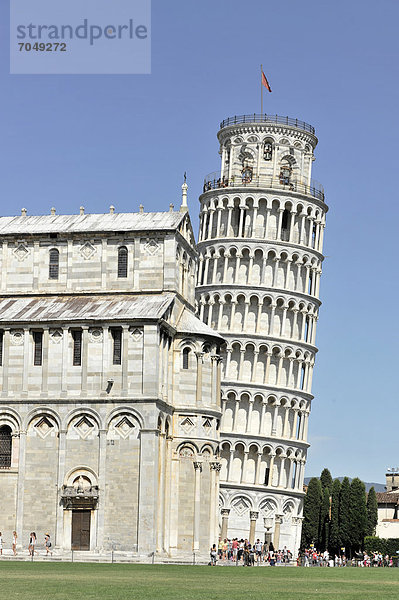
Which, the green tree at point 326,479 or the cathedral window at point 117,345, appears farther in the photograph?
the green tree at point 326,479

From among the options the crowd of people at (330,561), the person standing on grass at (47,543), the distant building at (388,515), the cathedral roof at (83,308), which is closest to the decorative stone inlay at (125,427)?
the cathedral roof at (83,308)

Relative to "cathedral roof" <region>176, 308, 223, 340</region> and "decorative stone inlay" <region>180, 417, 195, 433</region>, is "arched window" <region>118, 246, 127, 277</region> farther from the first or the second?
"decorative stone inlay" <region>180, 417, 195, 433</region>

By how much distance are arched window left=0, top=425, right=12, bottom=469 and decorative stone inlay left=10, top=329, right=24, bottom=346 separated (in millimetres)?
5223

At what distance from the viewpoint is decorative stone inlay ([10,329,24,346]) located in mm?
73188

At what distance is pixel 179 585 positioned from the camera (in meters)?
41.2

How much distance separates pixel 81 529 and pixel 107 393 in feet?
27.1

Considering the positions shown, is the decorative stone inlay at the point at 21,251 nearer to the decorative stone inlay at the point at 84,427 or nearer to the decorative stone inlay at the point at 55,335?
the decorative stone inlay at the point at 55,335

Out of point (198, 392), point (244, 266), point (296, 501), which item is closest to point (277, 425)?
point (296, 501)

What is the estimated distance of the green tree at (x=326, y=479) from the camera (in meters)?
127

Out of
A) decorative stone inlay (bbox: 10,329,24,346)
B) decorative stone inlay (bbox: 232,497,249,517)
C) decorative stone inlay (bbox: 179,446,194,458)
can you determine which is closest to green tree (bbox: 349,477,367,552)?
decorative stone inlay (bbox: 232,497,249,517)

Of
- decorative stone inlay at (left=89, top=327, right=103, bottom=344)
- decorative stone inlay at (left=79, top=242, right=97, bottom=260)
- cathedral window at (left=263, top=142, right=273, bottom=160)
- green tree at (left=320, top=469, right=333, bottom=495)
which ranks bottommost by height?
green tree at (left=320, top=469, right=333, bottom=495)

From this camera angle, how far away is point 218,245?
118062 millimetres

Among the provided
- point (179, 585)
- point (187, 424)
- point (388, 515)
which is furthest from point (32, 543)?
point (388, 515)

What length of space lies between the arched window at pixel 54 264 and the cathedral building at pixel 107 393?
0.31 feet
